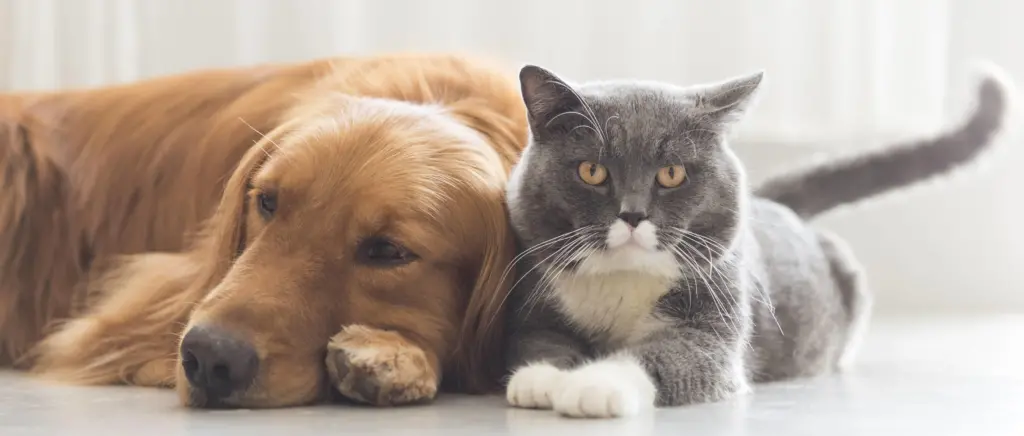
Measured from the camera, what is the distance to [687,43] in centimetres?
262

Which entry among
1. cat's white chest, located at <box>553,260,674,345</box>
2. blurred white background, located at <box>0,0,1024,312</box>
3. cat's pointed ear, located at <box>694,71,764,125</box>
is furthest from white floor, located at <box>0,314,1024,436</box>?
blurred white background, located at <box>0,0,1024,312</box>

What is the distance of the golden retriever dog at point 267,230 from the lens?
1362mm

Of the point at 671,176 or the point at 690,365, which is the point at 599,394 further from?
the point at 671,176

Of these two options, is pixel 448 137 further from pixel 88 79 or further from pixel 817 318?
pixel 88 79

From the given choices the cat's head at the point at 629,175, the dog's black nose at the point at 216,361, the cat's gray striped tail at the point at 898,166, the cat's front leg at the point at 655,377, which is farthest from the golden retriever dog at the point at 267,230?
the cat's gray striped tail at the point at 898,166

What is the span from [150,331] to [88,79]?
1067 millimetres

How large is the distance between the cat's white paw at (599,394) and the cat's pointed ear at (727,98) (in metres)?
0.36

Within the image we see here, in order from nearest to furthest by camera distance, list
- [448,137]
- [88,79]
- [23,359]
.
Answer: [448,137] → [23,359] → [88,79]

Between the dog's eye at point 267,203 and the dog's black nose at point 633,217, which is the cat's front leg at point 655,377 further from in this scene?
the dog's eye at point 267,203

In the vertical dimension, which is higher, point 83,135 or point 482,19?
point 482,19

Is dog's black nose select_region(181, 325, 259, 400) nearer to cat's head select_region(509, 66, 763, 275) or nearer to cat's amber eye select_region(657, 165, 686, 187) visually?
cat's head select_region(509, 66, 763, 275)

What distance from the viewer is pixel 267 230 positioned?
1.45m

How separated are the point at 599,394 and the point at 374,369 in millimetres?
271

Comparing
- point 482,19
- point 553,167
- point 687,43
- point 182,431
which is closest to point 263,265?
point 182,431
